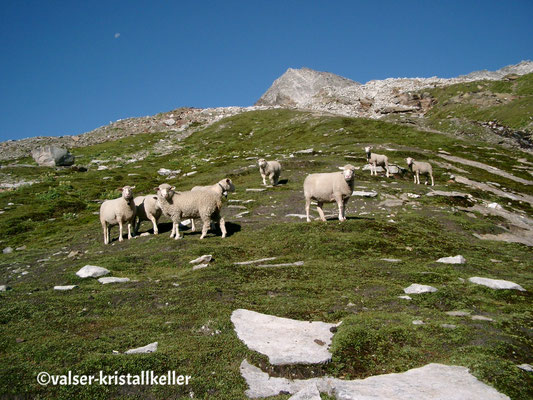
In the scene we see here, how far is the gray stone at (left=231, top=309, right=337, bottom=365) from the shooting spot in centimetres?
777

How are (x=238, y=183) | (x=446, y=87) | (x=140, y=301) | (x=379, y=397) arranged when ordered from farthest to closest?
(x=446, y=87)
(x=238, y=183)
(x=140, y=301)
(x=379, y=397)

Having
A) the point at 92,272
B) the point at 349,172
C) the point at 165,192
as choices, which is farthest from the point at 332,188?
the point at 92,272

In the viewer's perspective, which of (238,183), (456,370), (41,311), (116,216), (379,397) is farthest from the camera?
(238,183)

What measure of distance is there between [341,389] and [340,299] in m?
4.76

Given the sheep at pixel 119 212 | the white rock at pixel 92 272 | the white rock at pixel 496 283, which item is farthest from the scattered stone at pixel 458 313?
the sheep at pixel 119 212

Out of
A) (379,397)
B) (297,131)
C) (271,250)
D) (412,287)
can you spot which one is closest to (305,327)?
(379,397)

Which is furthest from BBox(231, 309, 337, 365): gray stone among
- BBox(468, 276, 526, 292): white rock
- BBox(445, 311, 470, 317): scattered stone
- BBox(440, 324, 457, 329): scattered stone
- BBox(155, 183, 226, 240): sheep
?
BBox(155, 183, 226, 240): sheep

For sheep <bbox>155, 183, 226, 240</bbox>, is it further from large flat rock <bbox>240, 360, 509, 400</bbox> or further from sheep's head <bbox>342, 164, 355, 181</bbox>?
large flat rock <bbox>240, 360, 509, 400</bbox>

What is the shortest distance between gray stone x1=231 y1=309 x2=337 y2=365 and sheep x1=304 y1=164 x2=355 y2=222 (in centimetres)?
Answer: 1242

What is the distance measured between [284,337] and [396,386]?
9.19ft

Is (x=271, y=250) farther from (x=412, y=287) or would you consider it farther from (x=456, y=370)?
(x=456, y=370)

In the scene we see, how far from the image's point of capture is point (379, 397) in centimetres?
618

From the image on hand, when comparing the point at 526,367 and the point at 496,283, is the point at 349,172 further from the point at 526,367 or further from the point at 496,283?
the point at 526,367

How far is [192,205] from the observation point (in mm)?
20141
